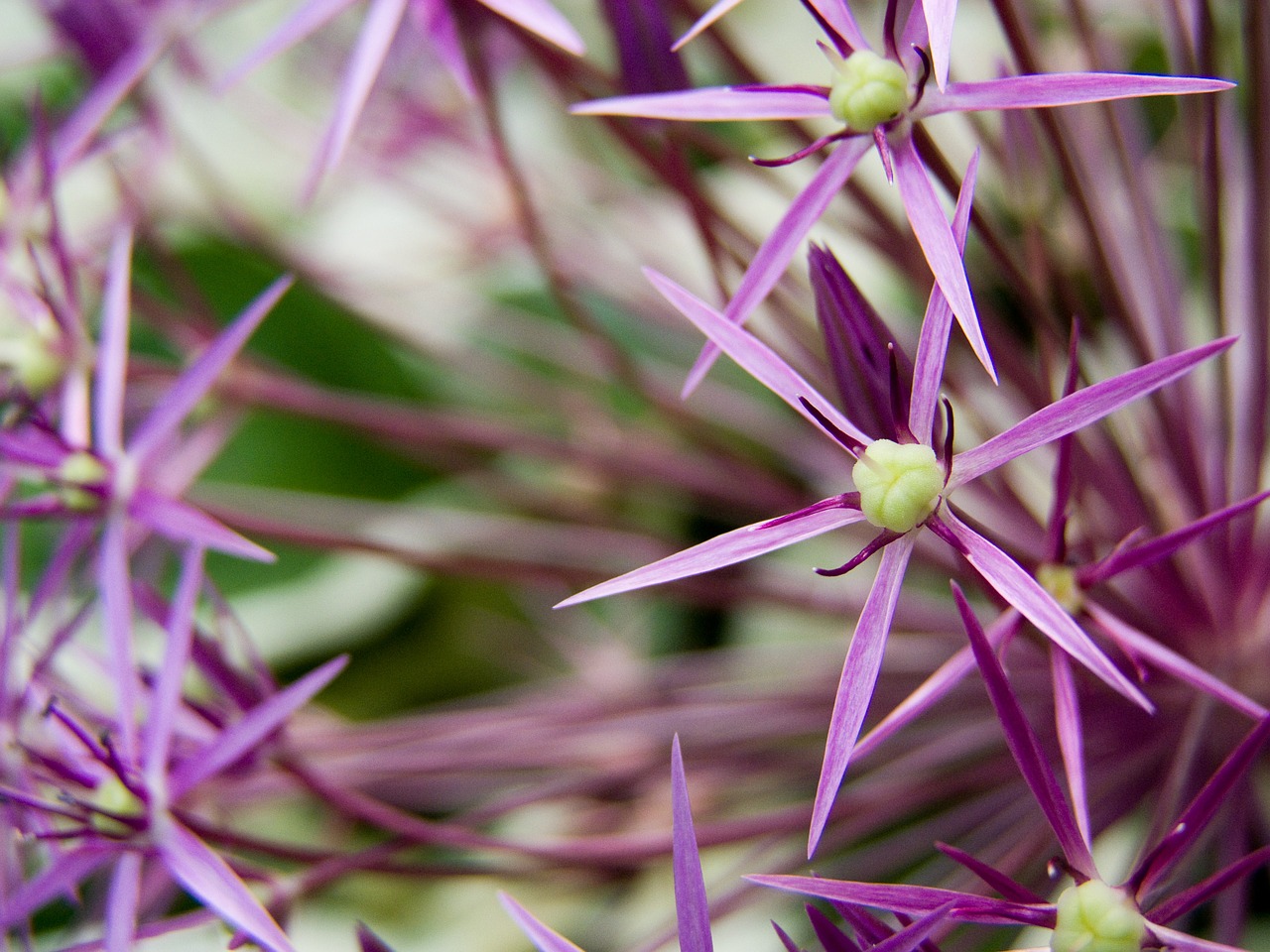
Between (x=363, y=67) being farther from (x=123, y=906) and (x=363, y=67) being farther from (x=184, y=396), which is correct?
(x=123, y=906)

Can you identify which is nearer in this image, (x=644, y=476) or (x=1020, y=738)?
(x=1020, y=738)

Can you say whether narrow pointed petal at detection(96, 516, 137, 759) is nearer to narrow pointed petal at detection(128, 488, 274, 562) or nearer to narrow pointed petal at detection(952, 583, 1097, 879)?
narrow pointed petal at detection(128, 488, 274, 562)

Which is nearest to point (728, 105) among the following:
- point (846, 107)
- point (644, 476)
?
point (846, 107)


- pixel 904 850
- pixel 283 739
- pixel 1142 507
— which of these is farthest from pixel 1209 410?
pixel 283 739

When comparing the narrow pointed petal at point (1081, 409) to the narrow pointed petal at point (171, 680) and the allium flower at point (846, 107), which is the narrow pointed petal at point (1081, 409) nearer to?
the allium flower at point (846, 107)

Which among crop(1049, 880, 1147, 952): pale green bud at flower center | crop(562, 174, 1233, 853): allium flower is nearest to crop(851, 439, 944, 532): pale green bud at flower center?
crop(562, 174, 1233, 853): allium flower

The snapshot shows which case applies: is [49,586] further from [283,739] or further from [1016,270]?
[1016,270]
